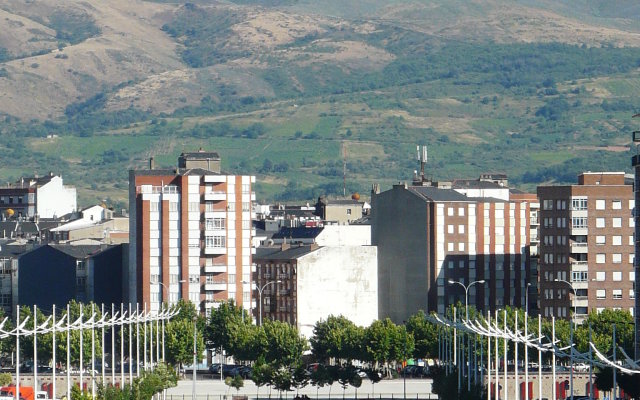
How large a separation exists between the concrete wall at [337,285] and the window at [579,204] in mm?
22368

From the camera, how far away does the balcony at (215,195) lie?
7180 inches

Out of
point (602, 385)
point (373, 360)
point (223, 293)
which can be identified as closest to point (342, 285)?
point (223, 293)

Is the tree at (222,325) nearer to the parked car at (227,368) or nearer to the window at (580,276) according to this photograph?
the parked car at (227,368)

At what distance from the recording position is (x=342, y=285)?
197 meters

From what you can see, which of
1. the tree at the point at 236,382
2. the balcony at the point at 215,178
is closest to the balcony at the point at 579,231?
the balcony at the point at 215,178

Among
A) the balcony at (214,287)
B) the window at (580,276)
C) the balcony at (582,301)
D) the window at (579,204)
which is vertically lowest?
the balcony at (582,301)

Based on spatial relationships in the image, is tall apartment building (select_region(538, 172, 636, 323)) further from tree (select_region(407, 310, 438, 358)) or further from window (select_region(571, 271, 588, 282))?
tree (select_region(407, 310, 438, 358))

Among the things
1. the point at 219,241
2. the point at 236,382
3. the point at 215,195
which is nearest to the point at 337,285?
the point at 219,241

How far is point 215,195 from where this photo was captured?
599 ft

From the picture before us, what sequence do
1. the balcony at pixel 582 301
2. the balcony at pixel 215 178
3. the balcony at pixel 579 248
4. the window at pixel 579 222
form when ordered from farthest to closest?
1. the window at pixel 579 222
2. the balcony at pixel 579 248
3. the balcony at pixel 215 178
4. the balcony at pixel 582 301

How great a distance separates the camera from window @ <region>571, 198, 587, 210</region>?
184875 mm

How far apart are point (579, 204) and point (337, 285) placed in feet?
82.9

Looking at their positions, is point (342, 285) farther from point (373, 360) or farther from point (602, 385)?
point (602, 385)

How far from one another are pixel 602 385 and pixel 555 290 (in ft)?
271
